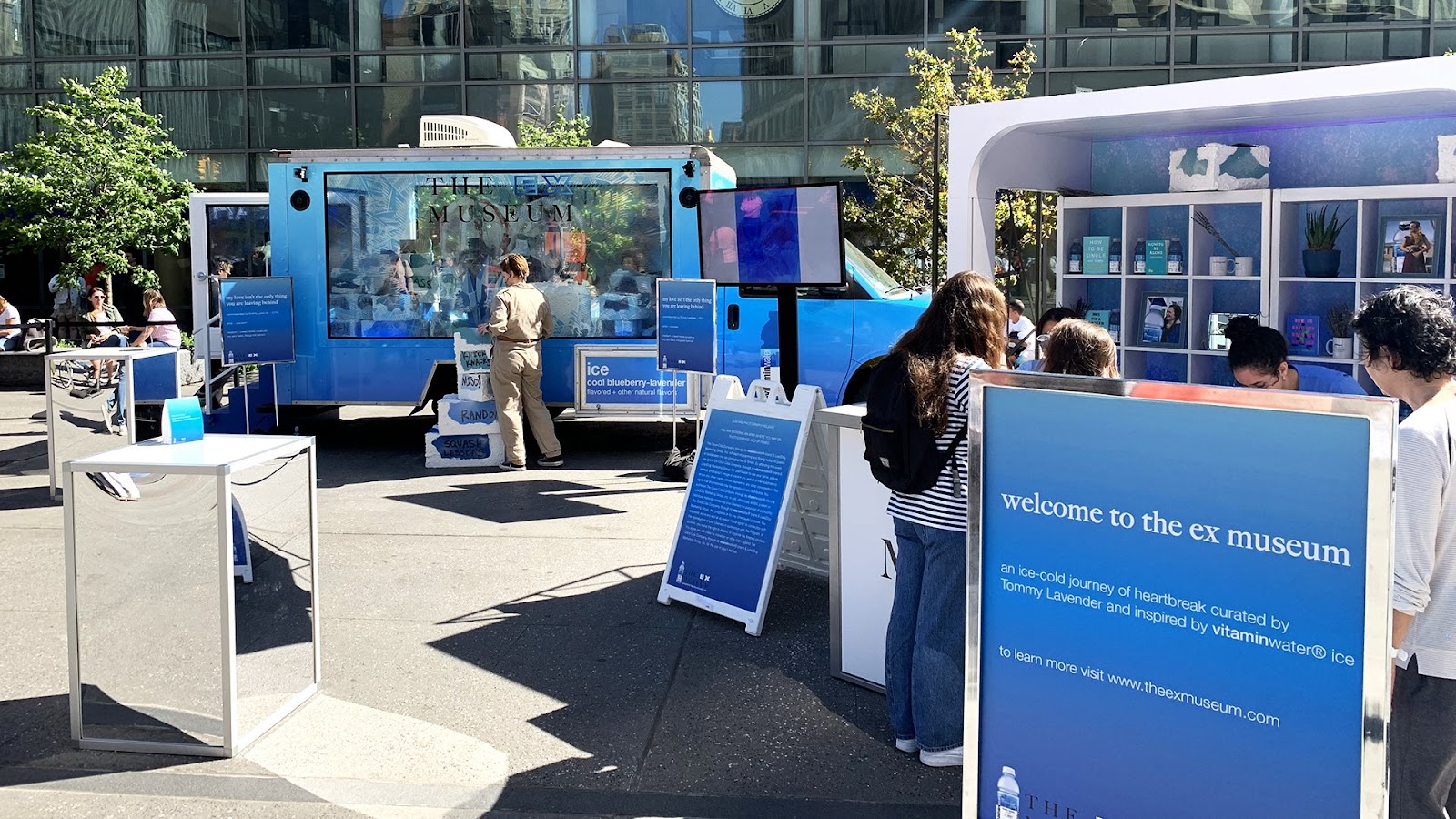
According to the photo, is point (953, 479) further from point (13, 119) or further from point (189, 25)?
point (13, 119)

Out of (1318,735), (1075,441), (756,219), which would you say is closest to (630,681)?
(1075,441)

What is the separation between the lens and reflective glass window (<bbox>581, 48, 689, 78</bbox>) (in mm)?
20547

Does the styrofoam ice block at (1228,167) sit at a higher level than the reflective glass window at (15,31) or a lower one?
lower

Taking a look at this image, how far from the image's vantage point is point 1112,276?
8.31 m

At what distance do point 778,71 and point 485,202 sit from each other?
9862 mm

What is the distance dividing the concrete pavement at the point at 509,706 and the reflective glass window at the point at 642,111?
13031mm

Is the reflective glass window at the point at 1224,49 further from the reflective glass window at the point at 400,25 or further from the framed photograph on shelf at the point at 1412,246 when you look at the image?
the framed photograph on shelf at the point at 1412,246

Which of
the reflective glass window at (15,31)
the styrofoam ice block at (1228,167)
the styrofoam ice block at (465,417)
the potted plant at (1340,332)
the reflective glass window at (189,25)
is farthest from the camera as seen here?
the reflective glass window at (15,31)

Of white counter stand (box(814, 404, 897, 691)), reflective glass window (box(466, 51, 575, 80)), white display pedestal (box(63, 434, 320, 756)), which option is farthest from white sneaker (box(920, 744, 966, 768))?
reflective glass window (box(466, 51, 575, 80))

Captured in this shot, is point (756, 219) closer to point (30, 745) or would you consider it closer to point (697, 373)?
point (697, 373)

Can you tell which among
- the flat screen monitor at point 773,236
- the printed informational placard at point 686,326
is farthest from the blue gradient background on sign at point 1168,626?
the printed informational placard at point 686,326

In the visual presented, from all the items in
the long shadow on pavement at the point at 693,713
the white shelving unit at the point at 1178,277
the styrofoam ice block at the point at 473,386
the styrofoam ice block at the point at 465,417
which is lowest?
the long shadow on pavement at the point at 693,713

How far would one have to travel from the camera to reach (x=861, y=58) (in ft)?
66.4

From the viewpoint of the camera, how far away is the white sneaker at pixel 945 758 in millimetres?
4492
